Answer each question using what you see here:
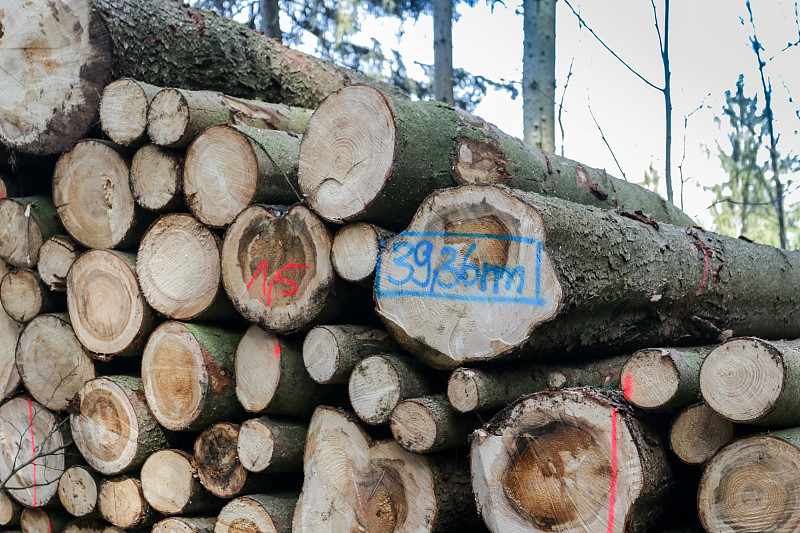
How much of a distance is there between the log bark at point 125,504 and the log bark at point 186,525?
0.38 feet

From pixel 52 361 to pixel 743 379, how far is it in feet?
9.53

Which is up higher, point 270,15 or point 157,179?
point 270,15

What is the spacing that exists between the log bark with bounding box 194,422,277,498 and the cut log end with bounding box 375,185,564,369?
87cm

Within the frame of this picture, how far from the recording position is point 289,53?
4.09 m

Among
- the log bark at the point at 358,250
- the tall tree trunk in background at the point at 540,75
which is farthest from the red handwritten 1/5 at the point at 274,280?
the tall tree trunk in background at the point at 540,75

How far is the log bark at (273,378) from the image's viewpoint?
2689 mm

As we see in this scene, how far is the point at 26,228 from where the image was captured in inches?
133

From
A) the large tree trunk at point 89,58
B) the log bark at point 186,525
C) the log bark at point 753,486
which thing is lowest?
the log bark at point 186,525

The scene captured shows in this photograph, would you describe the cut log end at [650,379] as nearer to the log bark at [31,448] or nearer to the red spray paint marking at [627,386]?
the red spray paint marking at [627,386]

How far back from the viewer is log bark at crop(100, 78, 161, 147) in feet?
9.76

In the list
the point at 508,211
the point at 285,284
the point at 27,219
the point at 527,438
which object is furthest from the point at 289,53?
the point at 527,438

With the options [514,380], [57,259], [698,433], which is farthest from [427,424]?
[57,259]

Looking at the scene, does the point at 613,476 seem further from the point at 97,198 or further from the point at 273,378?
the point at 97,198

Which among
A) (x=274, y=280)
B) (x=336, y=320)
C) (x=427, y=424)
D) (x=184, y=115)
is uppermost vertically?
(x=184, y=115)
